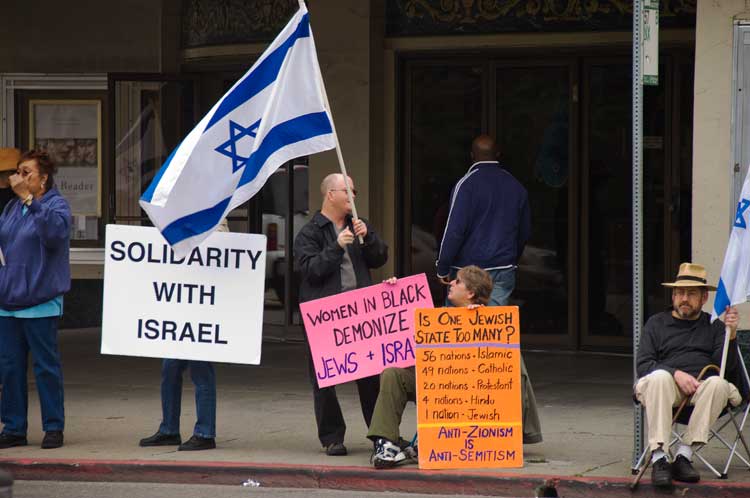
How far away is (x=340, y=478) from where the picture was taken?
849cm

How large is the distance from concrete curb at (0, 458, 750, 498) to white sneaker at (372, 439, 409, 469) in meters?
0.05

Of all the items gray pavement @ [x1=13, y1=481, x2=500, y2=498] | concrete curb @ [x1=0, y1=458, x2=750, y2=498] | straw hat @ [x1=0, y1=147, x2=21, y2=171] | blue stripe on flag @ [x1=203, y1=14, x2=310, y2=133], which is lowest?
gray pavement @ [x1=13, y1=481, x2=500, y2=498]

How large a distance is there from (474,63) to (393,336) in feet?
19.5

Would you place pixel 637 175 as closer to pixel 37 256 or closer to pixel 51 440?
pixel 37 256

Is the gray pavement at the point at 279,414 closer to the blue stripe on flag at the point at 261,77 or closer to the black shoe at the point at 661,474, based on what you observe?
the black shoe at the point at 661,474

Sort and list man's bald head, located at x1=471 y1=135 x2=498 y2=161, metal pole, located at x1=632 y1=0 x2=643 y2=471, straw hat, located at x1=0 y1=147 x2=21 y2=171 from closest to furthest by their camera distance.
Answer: metal pole, located at x1=632 y1=0 x2=643 y2=471 → straw hat, located at x1=0 y1=147 x2=21 y2=171 → man's bald head, located at x1=471 y1=135 x2=498 y2=161

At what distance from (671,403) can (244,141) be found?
3.03 m

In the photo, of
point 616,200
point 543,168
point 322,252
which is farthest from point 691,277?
point 543,168

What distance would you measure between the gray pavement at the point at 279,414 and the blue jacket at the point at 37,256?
1.02 meters

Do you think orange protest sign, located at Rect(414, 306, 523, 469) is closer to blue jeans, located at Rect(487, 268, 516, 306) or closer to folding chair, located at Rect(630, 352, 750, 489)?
folding chair, located at Rect(630, 352, 750, 489)

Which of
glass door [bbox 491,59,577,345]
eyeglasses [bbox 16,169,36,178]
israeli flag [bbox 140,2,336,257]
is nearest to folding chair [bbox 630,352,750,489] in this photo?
israeli flag [bbox 140,2,336,257]

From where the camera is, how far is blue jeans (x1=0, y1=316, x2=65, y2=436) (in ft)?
30.8

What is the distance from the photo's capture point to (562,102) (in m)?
14.1

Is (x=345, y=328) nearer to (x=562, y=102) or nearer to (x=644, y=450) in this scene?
(x=644, y=450)
